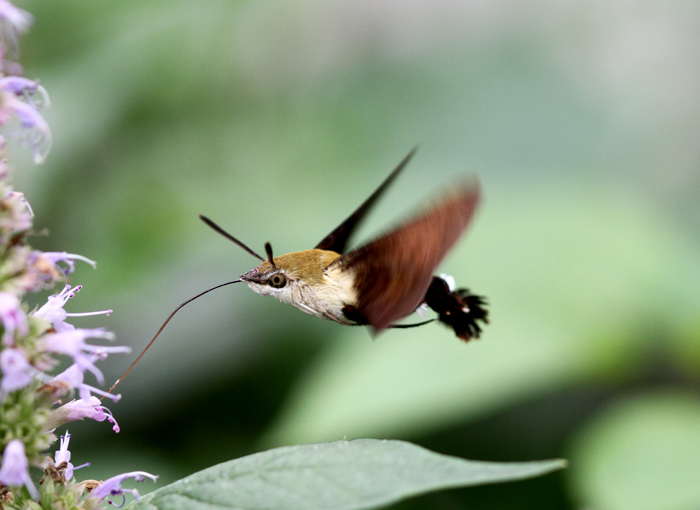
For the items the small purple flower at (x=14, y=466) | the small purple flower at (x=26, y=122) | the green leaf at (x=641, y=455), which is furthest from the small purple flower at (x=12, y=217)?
the green leaf at (x=641, y=455)

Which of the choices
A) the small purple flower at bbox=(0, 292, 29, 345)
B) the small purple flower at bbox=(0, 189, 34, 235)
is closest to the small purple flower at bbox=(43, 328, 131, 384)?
the small purple flower at bbox=(0, 292, 29, 345)

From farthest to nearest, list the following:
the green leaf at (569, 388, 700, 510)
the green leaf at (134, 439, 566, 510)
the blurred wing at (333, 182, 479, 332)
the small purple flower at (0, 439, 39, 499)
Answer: the green leaf at (569, 388, 700, 510)
the blurred wing at (333, 182, 479, 332)
the small purple flower at (0, 439, 39, 499)
the green leaf at (134, 439, 566, 510)

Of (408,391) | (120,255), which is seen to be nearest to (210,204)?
(120,255)

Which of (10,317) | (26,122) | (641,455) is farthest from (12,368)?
(641,455)

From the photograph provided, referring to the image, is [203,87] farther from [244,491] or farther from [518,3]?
[244,491]

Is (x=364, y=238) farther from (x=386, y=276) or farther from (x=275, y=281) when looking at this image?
(x=386, y=276)

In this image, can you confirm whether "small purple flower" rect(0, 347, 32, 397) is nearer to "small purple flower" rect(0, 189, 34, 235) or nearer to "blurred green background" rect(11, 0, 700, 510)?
"small purple flower" rect(0, 189, 34, 235)

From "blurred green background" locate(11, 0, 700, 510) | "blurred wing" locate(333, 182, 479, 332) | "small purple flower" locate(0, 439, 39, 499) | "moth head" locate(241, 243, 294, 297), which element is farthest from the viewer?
"blurred green background" locate(11, 0, 700, 510)
